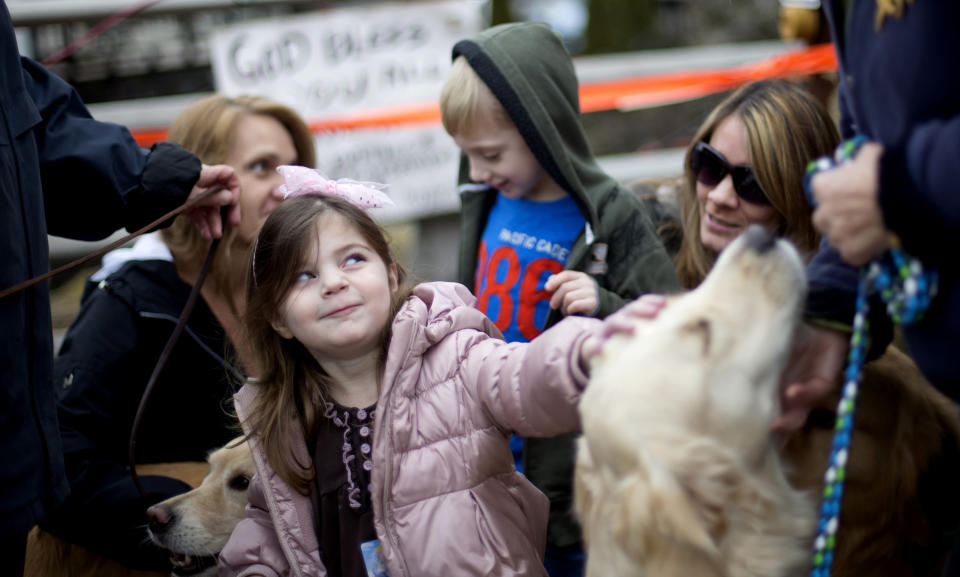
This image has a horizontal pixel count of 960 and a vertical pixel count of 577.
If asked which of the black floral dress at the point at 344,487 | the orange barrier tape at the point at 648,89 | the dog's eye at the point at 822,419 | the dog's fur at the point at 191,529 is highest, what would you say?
the orange barrier tape at the point at 648,89

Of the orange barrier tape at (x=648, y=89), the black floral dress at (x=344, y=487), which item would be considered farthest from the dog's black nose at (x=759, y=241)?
the orange barrier tape at (x=648, y=89)

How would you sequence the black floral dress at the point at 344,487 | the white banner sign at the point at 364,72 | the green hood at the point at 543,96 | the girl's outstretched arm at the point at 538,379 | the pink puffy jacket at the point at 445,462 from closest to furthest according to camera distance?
the girl's outstretched arm at the point at 538,379
the pink puffy jacket at the point at 445,462
the black floral dress at the point at 344,487
the green hood at the point at 543,96
the white banner sign at the point at 364,72

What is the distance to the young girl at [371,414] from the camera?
181 centimetres

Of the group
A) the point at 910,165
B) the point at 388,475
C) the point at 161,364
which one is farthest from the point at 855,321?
the point at 161,364

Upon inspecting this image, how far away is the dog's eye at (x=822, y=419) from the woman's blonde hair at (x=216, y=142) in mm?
1941

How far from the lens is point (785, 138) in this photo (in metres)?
2.30

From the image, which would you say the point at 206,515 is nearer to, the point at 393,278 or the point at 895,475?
the point at 393,278

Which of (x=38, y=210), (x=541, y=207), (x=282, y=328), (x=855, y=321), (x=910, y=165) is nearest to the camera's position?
(x=910, y=165)

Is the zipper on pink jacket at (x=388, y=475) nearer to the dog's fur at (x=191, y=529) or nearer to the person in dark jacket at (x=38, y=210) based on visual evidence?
the dog's fur at (x=191, y=529)

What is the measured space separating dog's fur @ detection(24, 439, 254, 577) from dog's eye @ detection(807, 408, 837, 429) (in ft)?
5.16

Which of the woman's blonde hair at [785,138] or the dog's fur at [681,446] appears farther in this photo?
the woman's blonde hair at [785,138]

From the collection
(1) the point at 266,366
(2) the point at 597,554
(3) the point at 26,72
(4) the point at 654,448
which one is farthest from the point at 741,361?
(3) the point at 26,72

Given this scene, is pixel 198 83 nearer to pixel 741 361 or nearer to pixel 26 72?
pixel 26 72

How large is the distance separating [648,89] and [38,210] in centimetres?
508
